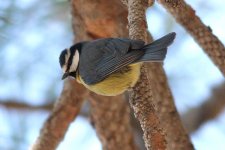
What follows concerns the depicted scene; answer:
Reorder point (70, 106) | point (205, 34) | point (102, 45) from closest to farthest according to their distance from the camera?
point (205, 34) < point (102, 45) < point (70, 106)

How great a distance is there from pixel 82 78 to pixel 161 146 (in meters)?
0.65

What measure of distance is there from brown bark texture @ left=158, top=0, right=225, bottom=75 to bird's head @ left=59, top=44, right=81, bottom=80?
1.43ft

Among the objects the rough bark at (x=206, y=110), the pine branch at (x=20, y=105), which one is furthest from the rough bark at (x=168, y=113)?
the pine branch at (x=20, y=105)

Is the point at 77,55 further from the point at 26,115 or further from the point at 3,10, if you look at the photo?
the point at 26,115

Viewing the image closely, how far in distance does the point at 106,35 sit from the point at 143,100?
0.81 meters

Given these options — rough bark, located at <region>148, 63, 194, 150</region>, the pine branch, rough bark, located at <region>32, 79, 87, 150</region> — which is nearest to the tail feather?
rough bark, located at <region>148, 63, 194, 150</region>

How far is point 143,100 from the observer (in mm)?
1492

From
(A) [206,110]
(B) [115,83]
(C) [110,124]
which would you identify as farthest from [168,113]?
(A) [206,110]

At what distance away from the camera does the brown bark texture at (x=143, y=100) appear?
54.8 inches

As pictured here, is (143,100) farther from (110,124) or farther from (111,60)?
(110,124)

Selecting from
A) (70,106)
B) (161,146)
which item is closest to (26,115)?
(70,106)

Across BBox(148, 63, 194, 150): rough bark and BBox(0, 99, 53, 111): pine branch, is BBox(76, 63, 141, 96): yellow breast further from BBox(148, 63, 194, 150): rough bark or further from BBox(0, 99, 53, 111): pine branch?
BBox(0, 99, 53, 111): pine branch

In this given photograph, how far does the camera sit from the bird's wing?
174cm

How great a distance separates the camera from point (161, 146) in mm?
1388
